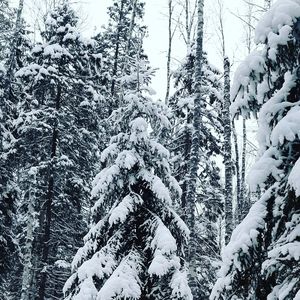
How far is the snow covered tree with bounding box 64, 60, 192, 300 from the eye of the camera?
8266mm

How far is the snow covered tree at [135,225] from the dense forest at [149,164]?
0.09ft

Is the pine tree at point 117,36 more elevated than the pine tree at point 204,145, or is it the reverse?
the pine tree at point 117,36

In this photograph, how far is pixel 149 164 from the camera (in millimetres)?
9805

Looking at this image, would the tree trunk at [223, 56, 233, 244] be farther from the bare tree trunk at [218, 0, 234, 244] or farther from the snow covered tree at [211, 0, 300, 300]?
the snow covered tree at [211, 0, 300, 300]

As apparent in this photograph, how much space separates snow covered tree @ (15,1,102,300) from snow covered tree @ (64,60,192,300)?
715 centimetres

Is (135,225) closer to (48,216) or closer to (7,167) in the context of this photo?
(48,216)

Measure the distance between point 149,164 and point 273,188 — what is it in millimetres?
5319

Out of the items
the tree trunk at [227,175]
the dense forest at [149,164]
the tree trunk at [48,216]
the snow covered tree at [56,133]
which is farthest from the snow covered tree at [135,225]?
the snow covered tree at [56,133]

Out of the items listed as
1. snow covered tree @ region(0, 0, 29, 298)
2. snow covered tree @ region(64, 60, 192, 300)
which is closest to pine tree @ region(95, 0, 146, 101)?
snow covered tree @ region(0, 0, 29, 298)

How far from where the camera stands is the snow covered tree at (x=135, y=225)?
27.1 ft

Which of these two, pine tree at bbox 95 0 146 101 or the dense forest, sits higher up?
pine tree at bbox 95 0 146 101

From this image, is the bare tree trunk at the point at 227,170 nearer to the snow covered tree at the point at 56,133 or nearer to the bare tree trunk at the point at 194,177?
the bare tree trunk at the point at 194,177

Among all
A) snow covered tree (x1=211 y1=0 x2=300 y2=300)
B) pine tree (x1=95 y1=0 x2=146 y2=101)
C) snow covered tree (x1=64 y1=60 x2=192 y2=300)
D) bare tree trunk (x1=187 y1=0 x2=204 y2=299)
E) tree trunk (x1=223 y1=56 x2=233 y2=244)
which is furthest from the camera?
pine tree (x1=95 y1=0 x2=146 y2=101)

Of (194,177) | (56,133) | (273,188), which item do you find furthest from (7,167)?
(273,188)
